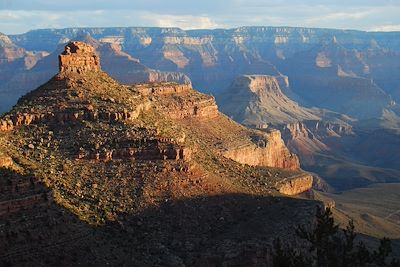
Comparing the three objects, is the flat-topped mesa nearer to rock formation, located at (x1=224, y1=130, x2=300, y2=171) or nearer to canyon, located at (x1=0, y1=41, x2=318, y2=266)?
canyon, located at (x1=0, y1=41, x2=318, y2=266)

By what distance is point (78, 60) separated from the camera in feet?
174

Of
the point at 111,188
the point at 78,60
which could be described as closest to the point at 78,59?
the point at 78,60

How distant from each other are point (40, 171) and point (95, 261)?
7.70 metres

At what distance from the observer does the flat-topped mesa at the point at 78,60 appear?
171 ft

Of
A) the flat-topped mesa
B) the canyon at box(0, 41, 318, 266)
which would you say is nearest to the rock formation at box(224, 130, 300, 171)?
the canyon at box(0, 41, 318, 266)

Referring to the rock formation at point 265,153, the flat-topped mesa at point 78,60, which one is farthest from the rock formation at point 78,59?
the rock formation at point 265,153

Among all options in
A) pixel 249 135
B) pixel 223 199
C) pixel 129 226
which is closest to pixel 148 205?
pixel 129 226

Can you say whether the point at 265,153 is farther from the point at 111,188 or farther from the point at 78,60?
the point at 111,188

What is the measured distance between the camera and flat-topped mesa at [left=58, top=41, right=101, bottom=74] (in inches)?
2052

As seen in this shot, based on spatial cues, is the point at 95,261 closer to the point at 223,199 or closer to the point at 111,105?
the point at 223,199

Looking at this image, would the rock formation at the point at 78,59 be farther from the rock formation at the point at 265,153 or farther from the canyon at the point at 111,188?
the rock formation at the point at 265,153

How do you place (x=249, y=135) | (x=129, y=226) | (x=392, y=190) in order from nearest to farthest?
(x=129, y=226) < (x=249, y=135) < (x=392, y=190)

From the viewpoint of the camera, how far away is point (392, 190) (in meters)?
113

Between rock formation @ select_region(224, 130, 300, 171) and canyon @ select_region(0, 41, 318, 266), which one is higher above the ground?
canyon @ select_region(0, 41, 318, 266)
